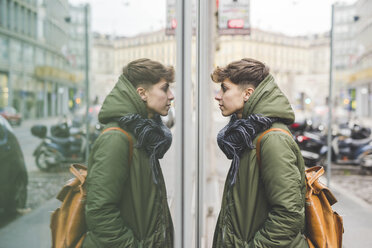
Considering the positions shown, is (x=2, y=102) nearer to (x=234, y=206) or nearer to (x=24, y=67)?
(x=24, y=67)

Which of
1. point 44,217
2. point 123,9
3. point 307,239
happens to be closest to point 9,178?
point 44,217

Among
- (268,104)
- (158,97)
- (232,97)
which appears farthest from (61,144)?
(268,104)

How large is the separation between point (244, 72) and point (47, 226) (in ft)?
3.69

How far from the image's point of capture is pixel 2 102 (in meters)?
1.56

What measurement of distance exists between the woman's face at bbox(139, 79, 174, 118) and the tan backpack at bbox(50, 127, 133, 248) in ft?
1.29

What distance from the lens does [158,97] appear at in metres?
1.64

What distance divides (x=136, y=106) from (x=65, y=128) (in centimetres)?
60

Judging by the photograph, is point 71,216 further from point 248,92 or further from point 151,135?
point 248,92

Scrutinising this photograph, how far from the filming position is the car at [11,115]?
61.9 inches

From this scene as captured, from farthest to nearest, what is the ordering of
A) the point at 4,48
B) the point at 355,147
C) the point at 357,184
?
1. the point at 355,147
2. the point at 357,184
3. the point at 4,48

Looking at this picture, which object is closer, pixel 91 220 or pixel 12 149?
pixel 91 220

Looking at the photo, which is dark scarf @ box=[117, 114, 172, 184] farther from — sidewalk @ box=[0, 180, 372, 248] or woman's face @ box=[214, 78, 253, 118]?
sidewalk @ box=[0, 180, 372, 248]

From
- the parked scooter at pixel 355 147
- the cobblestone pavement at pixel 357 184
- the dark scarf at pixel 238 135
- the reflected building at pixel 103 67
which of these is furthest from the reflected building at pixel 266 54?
the parked scooter at pixel 355 147

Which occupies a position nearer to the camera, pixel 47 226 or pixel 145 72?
pixel 145 72
